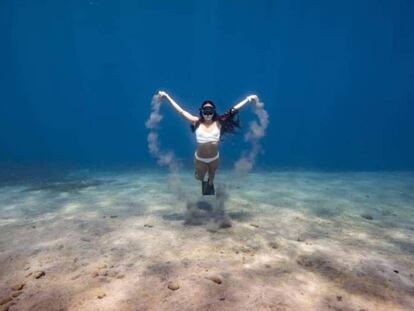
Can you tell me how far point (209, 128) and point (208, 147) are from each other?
17.7 inches

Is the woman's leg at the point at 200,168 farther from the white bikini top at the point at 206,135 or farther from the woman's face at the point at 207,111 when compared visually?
the woman's face at the point at 207,111

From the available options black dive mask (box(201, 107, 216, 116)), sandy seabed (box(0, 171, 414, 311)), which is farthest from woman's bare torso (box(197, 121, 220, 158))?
sandy seabed (box(0, 171, 414, 311))

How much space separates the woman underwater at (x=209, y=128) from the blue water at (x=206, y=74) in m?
1.09

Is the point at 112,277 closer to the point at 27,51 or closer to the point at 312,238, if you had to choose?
the point at 312,238

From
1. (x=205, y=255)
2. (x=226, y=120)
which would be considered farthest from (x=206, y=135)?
(x=205, y=255)

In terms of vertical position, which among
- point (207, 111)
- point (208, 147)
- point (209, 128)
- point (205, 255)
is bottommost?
point (205, 255)

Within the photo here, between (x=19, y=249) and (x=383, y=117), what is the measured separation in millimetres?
125025

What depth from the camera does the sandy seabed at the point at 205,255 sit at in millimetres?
3852

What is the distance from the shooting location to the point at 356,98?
119375 millimetres

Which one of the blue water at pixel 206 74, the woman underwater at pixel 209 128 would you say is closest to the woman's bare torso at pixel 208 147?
the woman underwater at pixel 209 128

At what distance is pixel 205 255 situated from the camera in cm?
520

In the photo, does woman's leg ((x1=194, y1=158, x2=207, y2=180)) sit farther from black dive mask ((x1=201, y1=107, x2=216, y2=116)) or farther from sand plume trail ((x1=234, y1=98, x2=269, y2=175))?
sand plume trail ((x1=234, y1=98, x2=269, y2=175))

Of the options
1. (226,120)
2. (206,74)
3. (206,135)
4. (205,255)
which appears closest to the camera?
(205,255)

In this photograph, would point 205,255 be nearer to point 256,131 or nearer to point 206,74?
point 256,131
